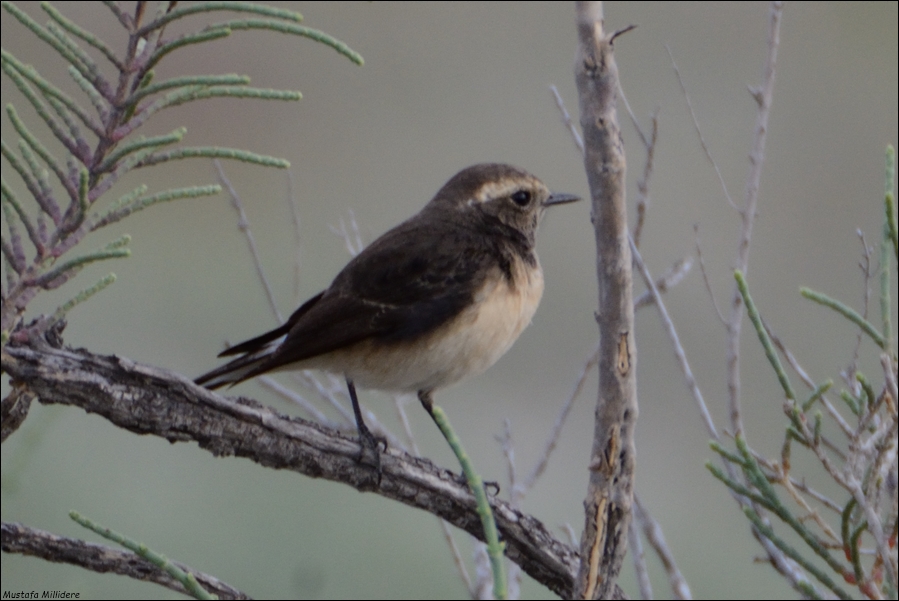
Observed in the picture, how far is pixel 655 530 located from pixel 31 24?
2160mm

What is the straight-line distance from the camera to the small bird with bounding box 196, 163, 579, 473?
3371mm

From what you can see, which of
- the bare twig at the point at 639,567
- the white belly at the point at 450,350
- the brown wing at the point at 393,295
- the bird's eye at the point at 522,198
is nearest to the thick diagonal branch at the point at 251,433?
the bare twig at the point at 639,567

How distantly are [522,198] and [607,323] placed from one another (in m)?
1.99

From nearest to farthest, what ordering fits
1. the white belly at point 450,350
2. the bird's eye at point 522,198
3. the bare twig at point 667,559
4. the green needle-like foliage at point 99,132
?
the green needle-like foliage at point 99,132, the bare twig at point 667,559, the white belly at point 450,350, the bird's eye at point 522,198

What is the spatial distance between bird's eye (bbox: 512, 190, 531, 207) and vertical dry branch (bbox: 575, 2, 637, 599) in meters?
1.93

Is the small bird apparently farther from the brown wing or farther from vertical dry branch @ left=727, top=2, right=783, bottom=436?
vertical dry branch @ left=727, top=2, right=783, bottom=436

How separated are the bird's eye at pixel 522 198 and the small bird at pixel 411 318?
0.84 ft

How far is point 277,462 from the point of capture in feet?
8.68

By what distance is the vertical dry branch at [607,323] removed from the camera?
176 cm

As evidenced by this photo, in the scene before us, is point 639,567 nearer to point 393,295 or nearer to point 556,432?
point 556,432

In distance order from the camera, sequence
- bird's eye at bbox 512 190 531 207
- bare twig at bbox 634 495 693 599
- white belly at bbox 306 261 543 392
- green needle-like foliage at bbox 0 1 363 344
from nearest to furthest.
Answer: green needle-like foliage at bbox 0 1 363 344
bare twig at bbox 634 495 693 599
white belly at bbox 306 261 543 392
bird's eye at bbox 512 190 531 207

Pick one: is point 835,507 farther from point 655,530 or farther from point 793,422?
point 655,530

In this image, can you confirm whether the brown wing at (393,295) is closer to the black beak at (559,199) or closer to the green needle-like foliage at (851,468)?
the black beak at (559,199)

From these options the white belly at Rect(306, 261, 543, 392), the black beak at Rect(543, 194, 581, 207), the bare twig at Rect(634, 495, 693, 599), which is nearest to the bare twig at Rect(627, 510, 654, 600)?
the bare twig at Rect(634, 495, 693, 599)
